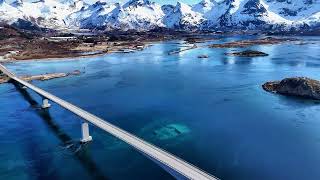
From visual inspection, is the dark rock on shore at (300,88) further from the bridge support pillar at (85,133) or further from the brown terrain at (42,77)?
the brown terrain at (42,77)

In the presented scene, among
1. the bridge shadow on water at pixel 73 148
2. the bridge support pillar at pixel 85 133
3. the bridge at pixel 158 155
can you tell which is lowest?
the bridge shadow on water at pixel 73 148

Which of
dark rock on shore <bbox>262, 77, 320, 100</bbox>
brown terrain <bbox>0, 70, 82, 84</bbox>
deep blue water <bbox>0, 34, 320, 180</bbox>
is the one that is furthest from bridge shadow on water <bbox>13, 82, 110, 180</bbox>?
dark rock on shore <bbox>262, 77, 320, 100</bbox>

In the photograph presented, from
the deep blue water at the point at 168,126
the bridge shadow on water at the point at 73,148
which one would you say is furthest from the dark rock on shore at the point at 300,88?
the bridge shadow on water at the point at 73,148

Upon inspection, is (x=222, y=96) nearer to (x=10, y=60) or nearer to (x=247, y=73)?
(x=247, y=73)

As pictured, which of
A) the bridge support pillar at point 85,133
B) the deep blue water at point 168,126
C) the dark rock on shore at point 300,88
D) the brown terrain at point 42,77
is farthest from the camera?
the brown terrain at point 42,77

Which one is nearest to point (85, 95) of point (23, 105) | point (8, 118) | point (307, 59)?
point (23, 105)

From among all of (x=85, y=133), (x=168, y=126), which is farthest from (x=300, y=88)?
(x=85, y=133)

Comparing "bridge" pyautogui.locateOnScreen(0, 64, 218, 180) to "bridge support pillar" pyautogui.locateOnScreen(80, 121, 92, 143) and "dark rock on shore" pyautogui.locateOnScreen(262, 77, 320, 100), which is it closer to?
"bridge support pillar" pyautogui.locateOnScreen(80, 121, 92, 143)

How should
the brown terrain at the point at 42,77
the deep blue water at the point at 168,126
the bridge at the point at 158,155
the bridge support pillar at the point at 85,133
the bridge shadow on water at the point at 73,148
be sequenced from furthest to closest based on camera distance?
the brown terrain at the point at 42,77 < the bridge support pillar at the point at 85,133 < the deep blue water at the point at 168,126 < the bridge shadow on water at the point at 73,148 < the bridge at the point at 158,155
